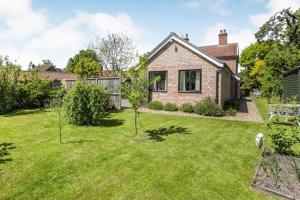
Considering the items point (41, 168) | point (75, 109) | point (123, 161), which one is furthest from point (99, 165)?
point (75, 109)

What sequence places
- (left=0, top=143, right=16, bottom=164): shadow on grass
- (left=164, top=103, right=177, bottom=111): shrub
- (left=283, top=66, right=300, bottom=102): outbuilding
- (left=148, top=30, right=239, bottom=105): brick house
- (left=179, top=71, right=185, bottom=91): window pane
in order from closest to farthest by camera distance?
(left=0, top=143, right=16, bottom=164): shadow on grass
(left=148, top=30, right=239, bottom=105): brick house
(left=164, top=103, right=177, bottom=111): shrub
(left=179, top=71, right=185, bottom=91): window pane
(left=283, top=66, right=300, bottom=102): outbuilding

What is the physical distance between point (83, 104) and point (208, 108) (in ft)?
27.2

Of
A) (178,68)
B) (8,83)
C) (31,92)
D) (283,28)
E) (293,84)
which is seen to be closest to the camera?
(8,83)

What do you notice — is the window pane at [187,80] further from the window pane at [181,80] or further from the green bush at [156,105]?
the green bush at [156,105]

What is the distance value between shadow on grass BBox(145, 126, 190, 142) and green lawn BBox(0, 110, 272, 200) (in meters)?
0.04

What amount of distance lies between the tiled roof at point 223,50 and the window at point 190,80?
46.2ft

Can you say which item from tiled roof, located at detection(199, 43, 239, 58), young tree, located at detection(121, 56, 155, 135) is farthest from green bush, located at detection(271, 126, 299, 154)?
tiled roof, located at detection(199, 43, 239, 58)

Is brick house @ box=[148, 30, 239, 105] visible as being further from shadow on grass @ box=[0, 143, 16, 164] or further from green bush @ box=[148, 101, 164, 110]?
shadow on grass @ box=[0, 143, 16, 164]

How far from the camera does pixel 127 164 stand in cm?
621

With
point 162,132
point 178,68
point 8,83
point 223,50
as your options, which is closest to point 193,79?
point 178,68

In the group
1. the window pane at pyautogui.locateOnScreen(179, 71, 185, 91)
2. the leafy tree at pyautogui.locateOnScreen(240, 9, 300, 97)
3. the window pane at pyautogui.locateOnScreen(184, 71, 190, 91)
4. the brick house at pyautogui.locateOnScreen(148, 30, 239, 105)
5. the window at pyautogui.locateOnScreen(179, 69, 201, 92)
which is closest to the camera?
the brick house at pyautogui.locateOnScreen(148, 30, 239, 105)

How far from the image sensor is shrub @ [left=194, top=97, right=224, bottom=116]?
1512 cm

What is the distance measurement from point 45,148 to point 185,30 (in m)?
25.3

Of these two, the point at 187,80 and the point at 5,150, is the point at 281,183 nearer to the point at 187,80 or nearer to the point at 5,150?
the point at 5,150
